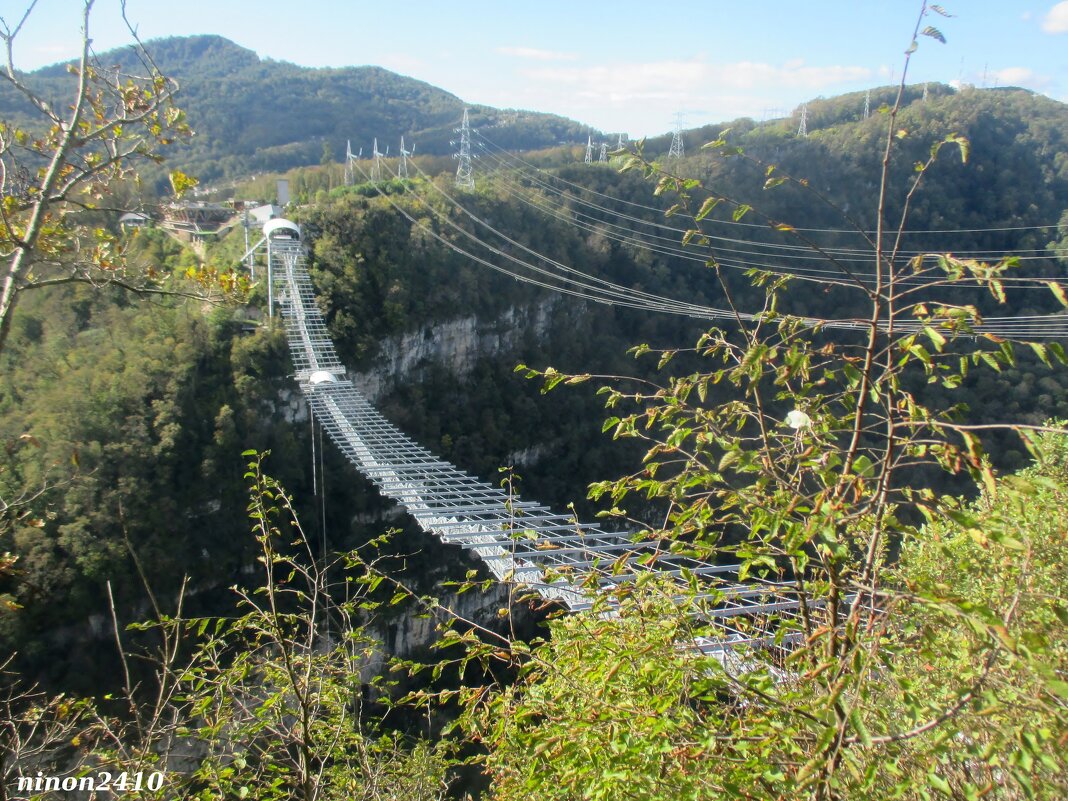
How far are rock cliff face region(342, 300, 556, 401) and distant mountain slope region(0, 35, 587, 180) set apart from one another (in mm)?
22897

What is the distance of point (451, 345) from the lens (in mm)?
20281

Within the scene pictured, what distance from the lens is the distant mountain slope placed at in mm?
41531

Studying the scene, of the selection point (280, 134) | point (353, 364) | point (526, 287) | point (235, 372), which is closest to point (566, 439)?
point (526, 287)

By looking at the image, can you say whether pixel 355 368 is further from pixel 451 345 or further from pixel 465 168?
pixel 465 168

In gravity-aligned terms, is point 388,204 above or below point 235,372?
above

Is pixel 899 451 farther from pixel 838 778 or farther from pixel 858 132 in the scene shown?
pixel 858 132

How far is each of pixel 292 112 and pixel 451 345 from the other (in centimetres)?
3980

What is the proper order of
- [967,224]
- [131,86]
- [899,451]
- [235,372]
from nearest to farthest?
1. [899,451]
2. [131,86]
3. [235,372]
4. [967,224]

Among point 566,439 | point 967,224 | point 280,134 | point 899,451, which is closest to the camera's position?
point 899,451

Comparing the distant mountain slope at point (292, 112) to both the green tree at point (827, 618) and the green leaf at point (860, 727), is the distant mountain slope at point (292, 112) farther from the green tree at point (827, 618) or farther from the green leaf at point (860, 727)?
the green leaf at point (860, 727)

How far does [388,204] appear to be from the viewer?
19.7m

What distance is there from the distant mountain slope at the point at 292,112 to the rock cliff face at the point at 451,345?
22897mm

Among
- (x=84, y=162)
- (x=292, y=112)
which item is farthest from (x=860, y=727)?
(x=292, y=112)

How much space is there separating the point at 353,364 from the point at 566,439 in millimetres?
6876
